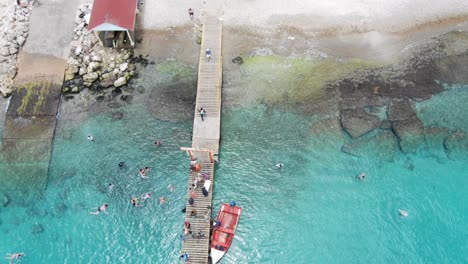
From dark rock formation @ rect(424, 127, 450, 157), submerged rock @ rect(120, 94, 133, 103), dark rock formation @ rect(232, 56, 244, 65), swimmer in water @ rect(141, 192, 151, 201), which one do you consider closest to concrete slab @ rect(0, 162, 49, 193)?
swimmer in water @ rect(141, 192, 151, 201)

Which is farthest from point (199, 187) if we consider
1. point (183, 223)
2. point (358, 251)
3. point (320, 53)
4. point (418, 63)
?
point (418, 63)

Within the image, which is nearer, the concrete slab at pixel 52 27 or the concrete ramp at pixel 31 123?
the concrete ramp at pixel 31 123

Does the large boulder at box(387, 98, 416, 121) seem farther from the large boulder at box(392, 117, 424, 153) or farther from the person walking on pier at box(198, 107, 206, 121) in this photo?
the person walking on pier at box(198, 107, 206, 121)

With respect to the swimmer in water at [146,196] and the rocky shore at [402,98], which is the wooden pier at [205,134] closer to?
the swimmer in water at [146,196]

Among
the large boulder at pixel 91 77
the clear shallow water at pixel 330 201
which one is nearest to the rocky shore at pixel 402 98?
the clear shallow water at pixel 330 201

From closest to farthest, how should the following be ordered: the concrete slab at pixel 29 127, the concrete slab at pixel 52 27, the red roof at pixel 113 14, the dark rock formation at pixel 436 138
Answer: the dark rock formation at pixel 436 138, the concrete slab at pixel 29 127, the red roof at pixel 113 14, the concrete slab at pixel 52 27

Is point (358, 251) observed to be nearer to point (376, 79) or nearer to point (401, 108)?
point (401, 108)

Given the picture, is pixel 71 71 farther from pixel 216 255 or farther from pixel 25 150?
pixel 216 255
